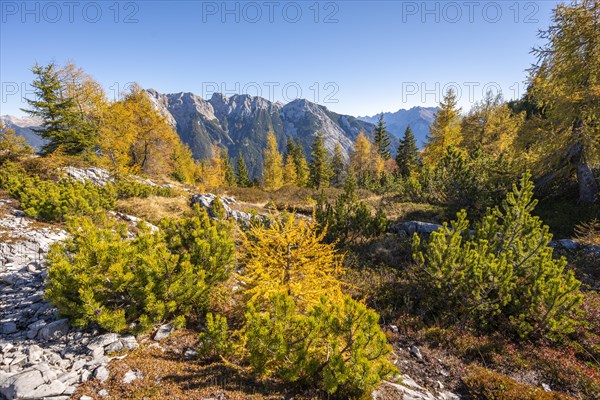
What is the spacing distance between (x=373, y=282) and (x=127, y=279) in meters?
7.10

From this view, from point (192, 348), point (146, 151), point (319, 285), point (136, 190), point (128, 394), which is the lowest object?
point (192, 348)

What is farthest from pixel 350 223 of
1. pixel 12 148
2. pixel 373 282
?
A: pixel 12 148

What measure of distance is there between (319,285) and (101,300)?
392 centimetres

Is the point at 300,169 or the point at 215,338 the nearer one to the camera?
the point at 215,338

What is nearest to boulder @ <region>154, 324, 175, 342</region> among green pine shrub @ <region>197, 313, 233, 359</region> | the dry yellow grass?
green pine shrub @ <region>197, 313, 233, 359</region>

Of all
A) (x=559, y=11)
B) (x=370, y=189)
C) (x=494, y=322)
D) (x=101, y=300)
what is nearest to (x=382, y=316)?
(x=494, y=322)

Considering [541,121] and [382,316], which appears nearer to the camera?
[382,316]

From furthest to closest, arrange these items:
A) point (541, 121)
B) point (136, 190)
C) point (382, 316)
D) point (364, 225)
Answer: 1. point (136, 190)
2. point (541, 121)
3. point (364, 225)
4. point (382, 316)

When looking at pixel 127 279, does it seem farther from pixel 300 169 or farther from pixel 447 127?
pixel 300 169

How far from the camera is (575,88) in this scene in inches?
469

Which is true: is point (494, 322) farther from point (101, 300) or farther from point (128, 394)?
point (101, 300)

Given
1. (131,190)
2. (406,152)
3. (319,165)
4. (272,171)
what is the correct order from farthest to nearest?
(406,152) → (272,171) → (319,165) → (131,190)

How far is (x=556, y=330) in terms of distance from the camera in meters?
5.89

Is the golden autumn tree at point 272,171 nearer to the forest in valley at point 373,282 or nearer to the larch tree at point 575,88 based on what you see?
the forest in valley at point 373,282
